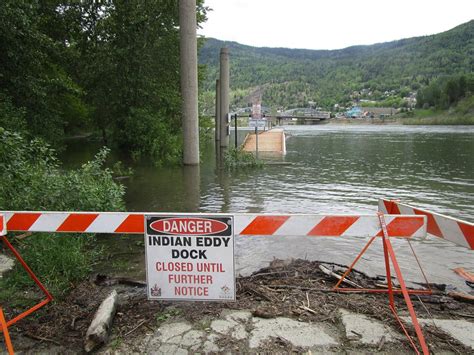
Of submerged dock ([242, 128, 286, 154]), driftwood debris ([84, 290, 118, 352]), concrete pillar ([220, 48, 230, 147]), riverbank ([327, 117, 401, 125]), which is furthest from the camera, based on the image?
riverbank ([327, 117, 401, 125])

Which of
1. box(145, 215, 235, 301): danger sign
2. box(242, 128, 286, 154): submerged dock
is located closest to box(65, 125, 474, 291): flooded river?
box(145, 215, 235, 301): danger sign

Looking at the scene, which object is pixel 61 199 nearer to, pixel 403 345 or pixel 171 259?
pixel 171 259

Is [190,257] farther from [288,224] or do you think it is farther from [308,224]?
[308,224]

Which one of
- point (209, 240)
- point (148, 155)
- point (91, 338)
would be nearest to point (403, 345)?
point (209, 240)

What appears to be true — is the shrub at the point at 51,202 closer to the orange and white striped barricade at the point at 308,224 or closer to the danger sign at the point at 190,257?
the orange and white striped barricade at the point at 308,224

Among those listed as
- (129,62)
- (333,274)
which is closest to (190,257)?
(333,274)

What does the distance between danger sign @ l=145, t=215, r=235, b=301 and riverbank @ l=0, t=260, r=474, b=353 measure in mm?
228

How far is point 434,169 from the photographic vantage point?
19391 millimetres

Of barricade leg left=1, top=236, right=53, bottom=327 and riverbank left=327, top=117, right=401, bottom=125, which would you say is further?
riverbank left=327, top=117, right=401, bottom=125

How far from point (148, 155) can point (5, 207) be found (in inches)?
675

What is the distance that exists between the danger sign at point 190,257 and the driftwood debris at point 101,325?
1.32ft

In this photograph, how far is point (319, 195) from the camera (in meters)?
12.9

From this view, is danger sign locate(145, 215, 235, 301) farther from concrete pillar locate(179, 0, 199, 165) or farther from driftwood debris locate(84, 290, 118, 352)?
concrete pillar locate(179, 0, 199, 165)

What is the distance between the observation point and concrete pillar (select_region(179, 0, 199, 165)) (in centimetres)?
1566
